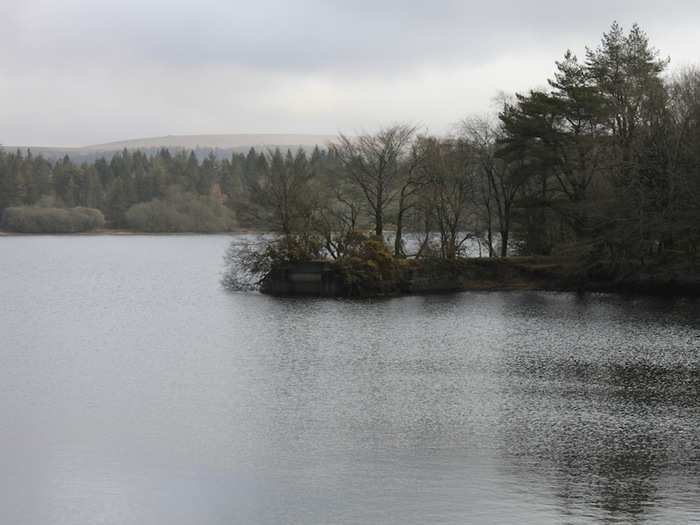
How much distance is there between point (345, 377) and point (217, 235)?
134 m

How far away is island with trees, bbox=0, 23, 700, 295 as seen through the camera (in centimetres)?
5397

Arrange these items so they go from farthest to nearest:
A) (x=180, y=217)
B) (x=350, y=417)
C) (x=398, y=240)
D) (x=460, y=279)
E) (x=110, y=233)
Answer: (x=110, y=233)
(x=180, y=217)
(x=398, y=240)
(x=460, y=279)
(x=350, y=417)

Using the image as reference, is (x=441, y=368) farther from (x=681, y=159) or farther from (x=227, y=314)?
(x=681, y=159)

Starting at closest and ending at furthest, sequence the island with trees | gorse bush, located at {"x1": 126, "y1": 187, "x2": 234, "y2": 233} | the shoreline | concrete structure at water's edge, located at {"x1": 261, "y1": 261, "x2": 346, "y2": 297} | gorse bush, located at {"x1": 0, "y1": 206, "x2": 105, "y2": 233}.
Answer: the island with trees, concrete structure at water's edge, located at {"x1": 261, "y1": 261, "x2": 346, "y2": 297}, gorse bush, located at {"x1": 0, "y1": 206, "x2": 105, "y2": 233}, gorse bush, located at {"x1": 126, "y1": 187, "x2": 234, "y2": 233}, the shoreline

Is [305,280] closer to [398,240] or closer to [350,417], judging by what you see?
[398,240]

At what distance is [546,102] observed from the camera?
62000 mm

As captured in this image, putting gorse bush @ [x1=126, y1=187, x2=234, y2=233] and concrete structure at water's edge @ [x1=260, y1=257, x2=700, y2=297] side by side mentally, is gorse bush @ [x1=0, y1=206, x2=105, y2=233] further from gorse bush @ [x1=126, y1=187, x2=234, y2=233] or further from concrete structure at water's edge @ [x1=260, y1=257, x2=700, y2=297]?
concrete structure at water's edge @ [x1=260, y1=257, x2=700, y2=297]

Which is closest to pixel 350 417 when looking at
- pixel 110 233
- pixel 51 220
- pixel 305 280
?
pixel 305 280

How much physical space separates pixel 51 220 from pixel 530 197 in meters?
117

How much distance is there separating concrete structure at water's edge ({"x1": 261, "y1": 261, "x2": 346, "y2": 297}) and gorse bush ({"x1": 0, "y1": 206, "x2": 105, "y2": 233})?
111 meters

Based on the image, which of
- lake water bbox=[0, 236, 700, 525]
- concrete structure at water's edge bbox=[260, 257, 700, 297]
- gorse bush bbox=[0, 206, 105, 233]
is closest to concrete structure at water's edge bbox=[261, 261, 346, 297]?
concrete structure at water's edge bbox=[260, 257, 700, 297]

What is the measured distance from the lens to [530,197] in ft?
209

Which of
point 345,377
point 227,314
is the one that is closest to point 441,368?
point 345,377

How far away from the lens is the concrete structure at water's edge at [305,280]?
192ft
